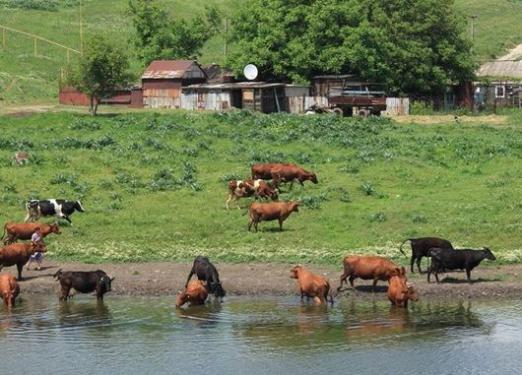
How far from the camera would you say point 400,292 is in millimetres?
26250

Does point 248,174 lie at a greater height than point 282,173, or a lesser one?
lesser

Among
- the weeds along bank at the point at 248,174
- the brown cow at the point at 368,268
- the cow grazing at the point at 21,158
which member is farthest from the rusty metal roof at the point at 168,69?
the brown cow at the point at 368,268

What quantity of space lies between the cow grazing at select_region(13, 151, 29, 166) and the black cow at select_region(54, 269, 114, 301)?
16960mm

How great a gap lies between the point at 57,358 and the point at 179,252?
10762 millimetres

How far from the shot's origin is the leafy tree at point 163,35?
92.8m

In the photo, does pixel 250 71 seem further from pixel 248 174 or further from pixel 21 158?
pixel 248 174

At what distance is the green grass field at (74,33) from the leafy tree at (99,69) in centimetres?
1337

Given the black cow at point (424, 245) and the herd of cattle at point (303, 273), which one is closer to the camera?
the herd of cattle at point (303, 273)

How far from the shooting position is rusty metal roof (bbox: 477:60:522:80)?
3725 inches

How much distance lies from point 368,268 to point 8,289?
29.1 ft

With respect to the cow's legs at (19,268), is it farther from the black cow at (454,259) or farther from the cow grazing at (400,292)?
the black cow at (454,259)

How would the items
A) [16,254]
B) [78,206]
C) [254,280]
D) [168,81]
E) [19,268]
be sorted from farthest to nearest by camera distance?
[168,81]
[78,206]
[19,268]
[16,254]
[254,280]

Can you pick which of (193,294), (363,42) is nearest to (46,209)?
(193,294)

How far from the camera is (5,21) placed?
112m
